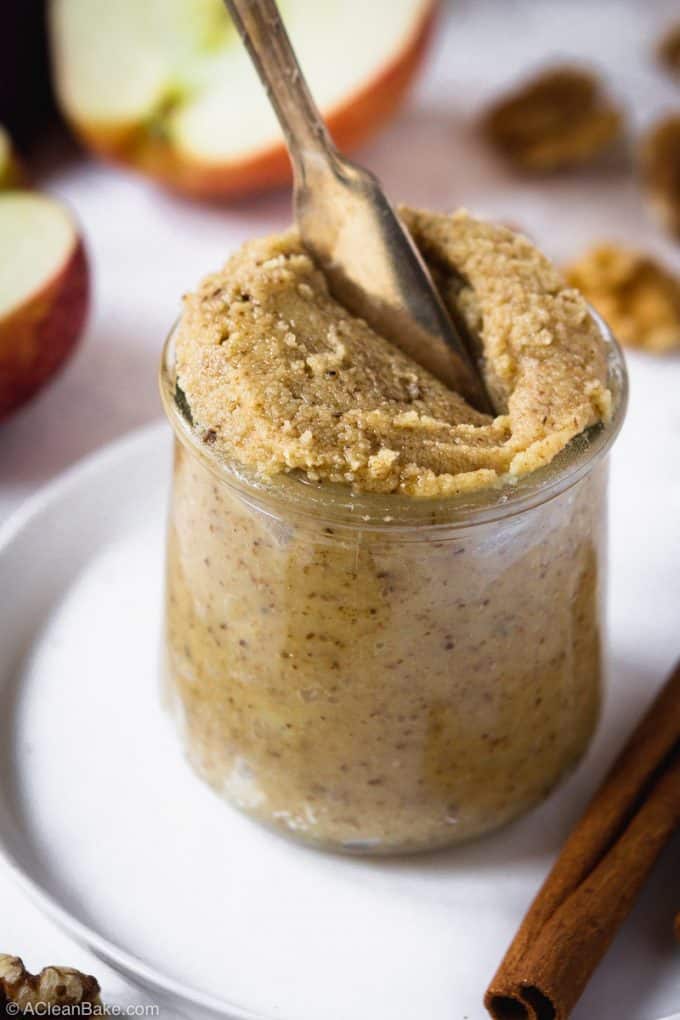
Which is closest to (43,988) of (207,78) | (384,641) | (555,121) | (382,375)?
(384,641)

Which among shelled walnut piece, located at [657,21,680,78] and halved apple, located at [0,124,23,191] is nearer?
halved apple, located at [0,124,23,191]

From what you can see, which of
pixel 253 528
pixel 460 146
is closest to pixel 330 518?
pixel 253 528

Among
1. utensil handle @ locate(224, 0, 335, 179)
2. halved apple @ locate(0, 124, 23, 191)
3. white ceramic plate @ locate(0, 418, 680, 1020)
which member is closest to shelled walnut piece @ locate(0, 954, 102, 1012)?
white ceramic plate @ locate(0, 418, 680, 1020)

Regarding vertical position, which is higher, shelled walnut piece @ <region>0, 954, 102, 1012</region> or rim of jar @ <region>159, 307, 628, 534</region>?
rim of jar @ <region>159, 307, 628, 534</region>

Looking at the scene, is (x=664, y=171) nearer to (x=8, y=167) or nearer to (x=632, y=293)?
(x=632, y=293)

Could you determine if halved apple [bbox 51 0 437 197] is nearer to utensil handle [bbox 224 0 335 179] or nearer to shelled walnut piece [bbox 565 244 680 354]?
shelled walnut piece [bbox 565 244 680 354]

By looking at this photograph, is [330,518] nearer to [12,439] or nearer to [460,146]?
[12,439]
